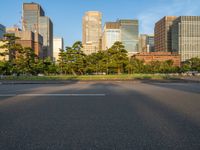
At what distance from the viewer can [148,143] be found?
3.72 meters

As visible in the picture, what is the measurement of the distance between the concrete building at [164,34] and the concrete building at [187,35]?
13047 mm

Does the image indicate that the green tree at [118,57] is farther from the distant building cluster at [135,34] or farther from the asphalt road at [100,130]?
the distant building cluster at [135,34]

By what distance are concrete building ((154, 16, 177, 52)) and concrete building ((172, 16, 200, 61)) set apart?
1305 cm

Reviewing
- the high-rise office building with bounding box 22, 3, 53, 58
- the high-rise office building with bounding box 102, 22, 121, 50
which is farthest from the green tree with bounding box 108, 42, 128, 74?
the high-rise office building with bounding box 22, 3, 53, 58

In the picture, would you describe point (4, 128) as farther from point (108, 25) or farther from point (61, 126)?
point (108, 25)

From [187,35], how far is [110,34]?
54.7m

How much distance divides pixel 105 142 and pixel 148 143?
77 centimetres

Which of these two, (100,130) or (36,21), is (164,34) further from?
(100,130)

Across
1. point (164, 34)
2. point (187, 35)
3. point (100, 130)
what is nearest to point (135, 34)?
point (164, 34)

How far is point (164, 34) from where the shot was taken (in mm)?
167625

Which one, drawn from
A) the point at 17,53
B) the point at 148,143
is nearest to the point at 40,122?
the point at 148,143

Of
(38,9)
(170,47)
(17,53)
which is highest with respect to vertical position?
(38,9)

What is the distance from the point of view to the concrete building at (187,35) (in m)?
144

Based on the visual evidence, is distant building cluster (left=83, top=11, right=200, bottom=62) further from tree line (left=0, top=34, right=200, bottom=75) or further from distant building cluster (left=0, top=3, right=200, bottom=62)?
tree line (left=0, top=34, right=200, bottom=75)
